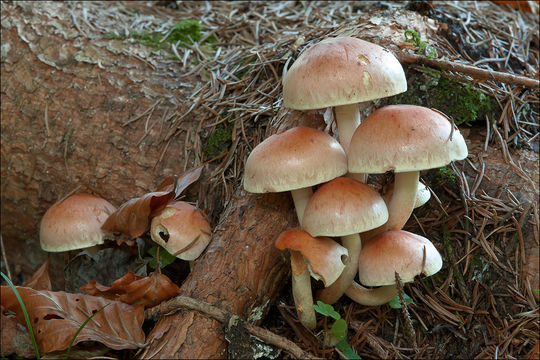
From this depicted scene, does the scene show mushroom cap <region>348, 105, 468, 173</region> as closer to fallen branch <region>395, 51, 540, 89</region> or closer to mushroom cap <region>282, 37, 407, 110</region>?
mushroom cap <region>282, 37, 407, 110</region>

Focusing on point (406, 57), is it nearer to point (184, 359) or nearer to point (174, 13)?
point (184, 359)

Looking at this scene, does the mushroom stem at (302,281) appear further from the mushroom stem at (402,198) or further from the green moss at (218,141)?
the green moss at (218,141)

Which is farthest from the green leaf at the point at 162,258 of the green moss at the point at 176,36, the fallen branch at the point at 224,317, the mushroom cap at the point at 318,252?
the green moss at the point at 176,36

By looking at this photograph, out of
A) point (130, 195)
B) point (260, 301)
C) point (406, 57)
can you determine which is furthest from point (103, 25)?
point (260, 301)

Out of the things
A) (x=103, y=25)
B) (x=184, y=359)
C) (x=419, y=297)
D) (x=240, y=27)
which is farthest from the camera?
(x=240, y=27)

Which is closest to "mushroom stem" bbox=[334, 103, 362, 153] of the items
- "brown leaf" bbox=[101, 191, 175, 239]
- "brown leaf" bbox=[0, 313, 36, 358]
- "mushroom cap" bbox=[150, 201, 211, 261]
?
"mushroom cap" bbox=[150, 201, 211, 261]

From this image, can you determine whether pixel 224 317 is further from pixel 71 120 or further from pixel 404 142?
pixel 71 120
